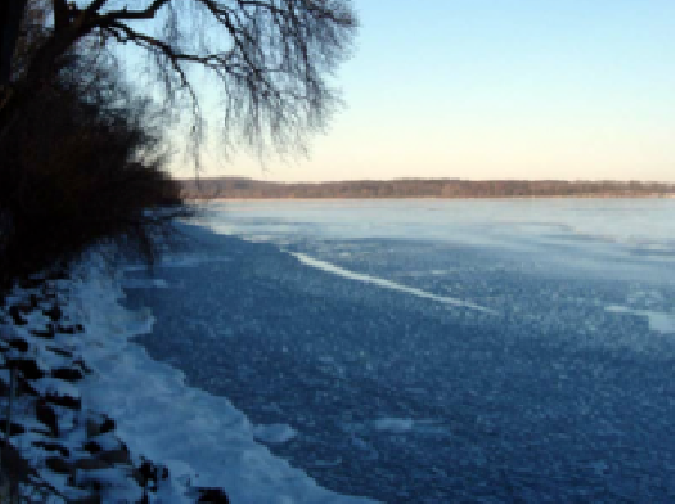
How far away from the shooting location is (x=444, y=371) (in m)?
8.48

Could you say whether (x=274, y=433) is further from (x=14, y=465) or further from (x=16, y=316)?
(x=16, y=316)

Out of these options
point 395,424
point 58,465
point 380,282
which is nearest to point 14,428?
point 58,465

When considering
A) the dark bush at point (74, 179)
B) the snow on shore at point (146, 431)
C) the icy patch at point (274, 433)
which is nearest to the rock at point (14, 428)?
the snow on shore at point (146, 431)

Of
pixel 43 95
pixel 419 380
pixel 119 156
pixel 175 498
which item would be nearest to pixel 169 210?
pixel 119 156

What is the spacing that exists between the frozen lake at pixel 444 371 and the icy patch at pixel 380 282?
3.2 inches

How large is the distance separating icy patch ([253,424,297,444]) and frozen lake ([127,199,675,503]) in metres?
0.02

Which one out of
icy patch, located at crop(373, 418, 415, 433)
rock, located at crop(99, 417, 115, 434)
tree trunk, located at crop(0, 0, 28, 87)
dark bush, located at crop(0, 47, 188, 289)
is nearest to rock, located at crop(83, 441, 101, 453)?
rock, located at crop(99, 417, 115, 434)

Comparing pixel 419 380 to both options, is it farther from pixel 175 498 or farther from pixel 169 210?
pixel 169 210

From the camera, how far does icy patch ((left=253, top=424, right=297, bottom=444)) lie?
6.01 m

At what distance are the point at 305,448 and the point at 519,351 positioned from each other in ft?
15.8

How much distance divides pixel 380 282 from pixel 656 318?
686 centimetres

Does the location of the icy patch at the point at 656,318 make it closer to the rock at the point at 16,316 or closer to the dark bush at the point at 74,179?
the dark bush at the point at 74,179

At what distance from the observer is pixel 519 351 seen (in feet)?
31.7

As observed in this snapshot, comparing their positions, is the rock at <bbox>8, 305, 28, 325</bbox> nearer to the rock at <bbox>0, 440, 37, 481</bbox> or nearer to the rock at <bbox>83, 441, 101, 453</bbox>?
the rock at <bbox>83, 441, 101, 453</bbox>
